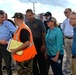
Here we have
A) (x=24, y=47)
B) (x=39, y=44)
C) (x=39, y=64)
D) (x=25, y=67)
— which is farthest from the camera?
(x=39, y=64)

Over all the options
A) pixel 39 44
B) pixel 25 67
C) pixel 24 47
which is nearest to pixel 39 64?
pixel 39 44

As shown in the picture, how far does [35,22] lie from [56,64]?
1477 mm

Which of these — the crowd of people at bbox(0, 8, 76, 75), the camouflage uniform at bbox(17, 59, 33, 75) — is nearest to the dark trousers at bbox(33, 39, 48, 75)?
the crowd of people at bbox(0, 8, 76, 75)

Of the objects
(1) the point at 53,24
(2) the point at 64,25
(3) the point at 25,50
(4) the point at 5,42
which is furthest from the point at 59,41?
(2) the point at 64,25

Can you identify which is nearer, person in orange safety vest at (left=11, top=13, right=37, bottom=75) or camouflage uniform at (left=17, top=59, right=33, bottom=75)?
person in orange safety vest at (left=11, top=13, right=37, bottom=75)

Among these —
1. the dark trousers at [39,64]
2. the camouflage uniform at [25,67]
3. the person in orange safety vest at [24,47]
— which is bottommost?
the dark trousers at [39,64]

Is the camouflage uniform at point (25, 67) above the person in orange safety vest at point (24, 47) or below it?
below

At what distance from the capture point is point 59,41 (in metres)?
6.59

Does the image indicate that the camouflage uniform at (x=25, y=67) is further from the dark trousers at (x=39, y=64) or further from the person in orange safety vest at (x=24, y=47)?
the dark trousers at (x=39, y=64)

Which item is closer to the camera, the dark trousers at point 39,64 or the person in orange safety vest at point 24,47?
the person in orange safety vest at point 24,47

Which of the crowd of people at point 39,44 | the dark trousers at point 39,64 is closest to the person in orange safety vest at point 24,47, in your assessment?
the crowd of people at point 39,44

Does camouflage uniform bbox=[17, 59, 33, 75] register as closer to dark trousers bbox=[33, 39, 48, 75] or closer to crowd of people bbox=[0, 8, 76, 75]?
crowd of people bbox=[0, 8, 76, 75]

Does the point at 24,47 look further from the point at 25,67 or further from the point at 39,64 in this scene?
the point at 39,64

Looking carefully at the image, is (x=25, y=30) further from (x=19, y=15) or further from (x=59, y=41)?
(x=59, y=41)
